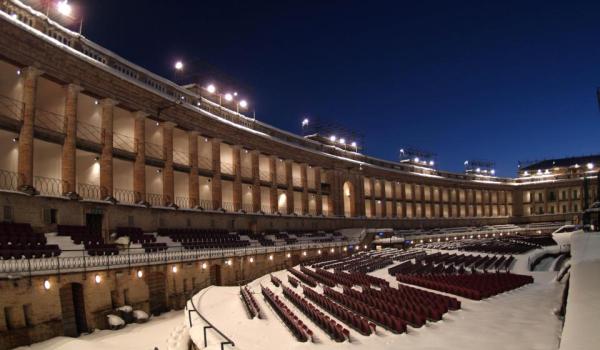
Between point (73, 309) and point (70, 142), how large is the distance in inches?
569

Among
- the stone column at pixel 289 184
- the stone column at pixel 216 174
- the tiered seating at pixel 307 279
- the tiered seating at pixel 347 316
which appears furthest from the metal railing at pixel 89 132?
the stone column at pixel 289 184

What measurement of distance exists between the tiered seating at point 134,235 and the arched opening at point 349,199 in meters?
47.2

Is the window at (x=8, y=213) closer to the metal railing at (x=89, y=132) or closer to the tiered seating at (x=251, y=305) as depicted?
the metal railing at (x=89, y=132)

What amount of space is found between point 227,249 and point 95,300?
14.7 m

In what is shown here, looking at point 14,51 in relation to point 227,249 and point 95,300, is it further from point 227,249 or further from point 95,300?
point 227,249

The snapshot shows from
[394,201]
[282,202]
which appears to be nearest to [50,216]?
[282,202]

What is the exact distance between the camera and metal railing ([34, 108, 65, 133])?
32.8 m

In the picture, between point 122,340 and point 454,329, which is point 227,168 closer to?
point 122,340

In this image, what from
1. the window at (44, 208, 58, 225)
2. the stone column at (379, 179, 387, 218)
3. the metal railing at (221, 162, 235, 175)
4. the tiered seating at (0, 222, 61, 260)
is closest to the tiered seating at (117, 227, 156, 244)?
the window at (44, 208, 58, 225)

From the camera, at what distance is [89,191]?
120 ft

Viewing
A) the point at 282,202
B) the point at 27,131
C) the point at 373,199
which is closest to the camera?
the point at 27,131

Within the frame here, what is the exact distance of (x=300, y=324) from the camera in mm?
19219

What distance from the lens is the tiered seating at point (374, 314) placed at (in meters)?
18.3

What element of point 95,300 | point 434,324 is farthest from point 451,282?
point 95,300
